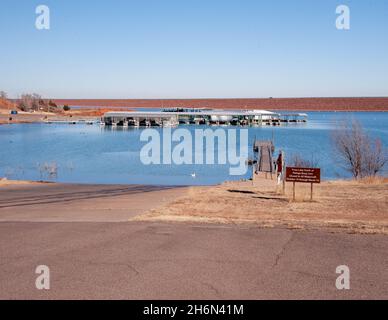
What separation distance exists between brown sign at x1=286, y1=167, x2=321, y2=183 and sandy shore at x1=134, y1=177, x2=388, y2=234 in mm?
728

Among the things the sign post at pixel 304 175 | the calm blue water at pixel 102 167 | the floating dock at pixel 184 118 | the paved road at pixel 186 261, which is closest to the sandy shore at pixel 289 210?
the sign post at pixel 304 175

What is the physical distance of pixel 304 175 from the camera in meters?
17.0

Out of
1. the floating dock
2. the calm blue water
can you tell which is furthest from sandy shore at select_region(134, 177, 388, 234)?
the floating dock

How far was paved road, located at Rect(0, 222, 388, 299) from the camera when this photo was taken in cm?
757

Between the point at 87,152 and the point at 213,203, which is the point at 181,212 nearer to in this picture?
the point at 213,203

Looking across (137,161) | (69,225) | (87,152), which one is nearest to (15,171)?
(137,161)

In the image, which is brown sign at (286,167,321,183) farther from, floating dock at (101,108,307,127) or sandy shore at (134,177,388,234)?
floating dock at (101,108,307,127)

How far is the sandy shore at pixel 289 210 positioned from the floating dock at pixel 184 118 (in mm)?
108333

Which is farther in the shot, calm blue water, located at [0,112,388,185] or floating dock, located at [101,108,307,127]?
floating dock, located at [101,108,307,127]

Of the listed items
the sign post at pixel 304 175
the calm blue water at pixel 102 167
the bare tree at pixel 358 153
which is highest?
the sign post at pixel 304 175

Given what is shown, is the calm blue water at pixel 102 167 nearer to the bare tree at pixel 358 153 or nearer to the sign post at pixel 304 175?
the bare tree at pixel 358 153

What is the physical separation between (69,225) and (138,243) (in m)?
2.76

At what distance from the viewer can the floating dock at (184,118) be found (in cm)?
13088

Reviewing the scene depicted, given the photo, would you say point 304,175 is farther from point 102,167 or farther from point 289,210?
point 102,167
